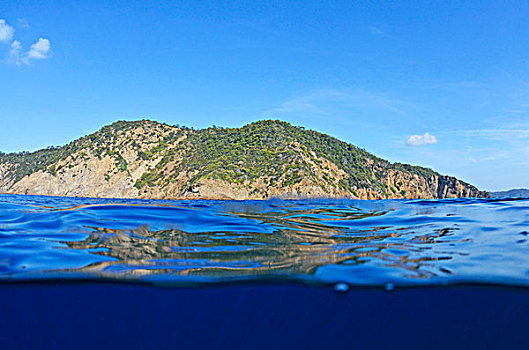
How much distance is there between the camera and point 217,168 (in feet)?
241

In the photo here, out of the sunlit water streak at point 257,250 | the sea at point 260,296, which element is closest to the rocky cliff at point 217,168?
the sunlit water streak at point 257,250

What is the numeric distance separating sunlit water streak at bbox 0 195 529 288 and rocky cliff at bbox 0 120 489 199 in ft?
194

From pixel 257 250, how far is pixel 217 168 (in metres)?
67.5

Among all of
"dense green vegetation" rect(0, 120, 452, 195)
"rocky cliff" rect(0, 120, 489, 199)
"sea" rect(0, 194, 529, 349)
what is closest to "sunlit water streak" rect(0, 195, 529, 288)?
"sea" rect(0, 194, 529, 349)

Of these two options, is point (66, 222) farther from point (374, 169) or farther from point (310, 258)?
point (374, 169)

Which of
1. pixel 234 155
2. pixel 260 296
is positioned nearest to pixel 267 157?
pixel 234 155

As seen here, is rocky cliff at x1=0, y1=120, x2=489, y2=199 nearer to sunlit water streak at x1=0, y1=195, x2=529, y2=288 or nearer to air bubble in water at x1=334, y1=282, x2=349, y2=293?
sunlit water streak at x1=0, y1=195, x2=529, y2=288

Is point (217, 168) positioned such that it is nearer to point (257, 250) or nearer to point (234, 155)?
point (234, 155)

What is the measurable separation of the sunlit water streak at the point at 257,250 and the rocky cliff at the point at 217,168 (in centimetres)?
5900

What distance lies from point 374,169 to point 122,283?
88.1 metres

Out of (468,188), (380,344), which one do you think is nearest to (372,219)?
(380,344)

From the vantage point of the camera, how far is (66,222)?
8.23m

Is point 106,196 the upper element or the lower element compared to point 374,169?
lower

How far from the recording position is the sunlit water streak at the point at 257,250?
5.40m
